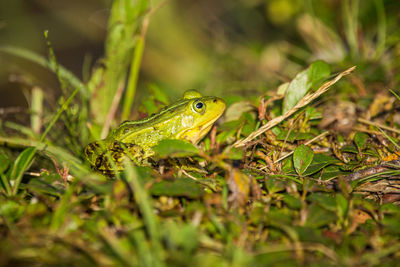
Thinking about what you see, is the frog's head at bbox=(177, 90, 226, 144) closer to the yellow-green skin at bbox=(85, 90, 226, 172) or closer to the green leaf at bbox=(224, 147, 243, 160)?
the yellow-green skin at bbox=(85, 90, 226, 172)

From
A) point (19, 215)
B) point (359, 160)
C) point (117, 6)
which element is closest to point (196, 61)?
point (117, 6)

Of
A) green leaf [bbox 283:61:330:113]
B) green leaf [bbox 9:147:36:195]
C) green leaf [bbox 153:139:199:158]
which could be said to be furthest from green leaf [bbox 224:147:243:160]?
green leaf [bbox 9:147:36:195]

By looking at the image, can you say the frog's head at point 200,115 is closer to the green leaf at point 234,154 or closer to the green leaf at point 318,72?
the green leaf at point 318,72

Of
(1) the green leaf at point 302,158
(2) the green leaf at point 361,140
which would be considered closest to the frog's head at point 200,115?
(1) the green leaf at point 302,158

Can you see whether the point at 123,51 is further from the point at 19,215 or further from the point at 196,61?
the point at 196,61

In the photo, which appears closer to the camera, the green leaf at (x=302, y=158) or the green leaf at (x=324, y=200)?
the green leaf at (x=324, y=200)

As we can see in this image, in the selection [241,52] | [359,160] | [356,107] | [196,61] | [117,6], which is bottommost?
[359,160]

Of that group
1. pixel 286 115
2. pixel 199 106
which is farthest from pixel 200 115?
pixel 286 115
